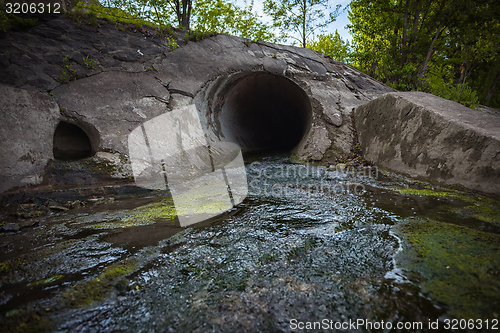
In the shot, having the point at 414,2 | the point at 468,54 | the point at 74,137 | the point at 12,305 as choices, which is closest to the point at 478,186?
the point at 12,305

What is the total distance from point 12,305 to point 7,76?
453 cm

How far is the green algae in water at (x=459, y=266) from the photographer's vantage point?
1253mm

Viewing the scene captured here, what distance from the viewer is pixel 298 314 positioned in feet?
4.19

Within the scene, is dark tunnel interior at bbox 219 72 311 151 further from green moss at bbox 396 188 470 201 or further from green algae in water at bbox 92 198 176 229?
green algae in water at bbox 92 198 176 229

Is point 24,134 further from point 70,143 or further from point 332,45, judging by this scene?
point 332,45

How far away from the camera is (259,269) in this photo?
1693mm

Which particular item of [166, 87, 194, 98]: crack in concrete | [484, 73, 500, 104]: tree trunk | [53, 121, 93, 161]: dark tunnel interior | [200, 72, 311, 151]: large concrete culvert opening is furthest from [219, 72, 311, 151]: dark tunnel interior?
[484, 73, 500, 104]: tree trunk

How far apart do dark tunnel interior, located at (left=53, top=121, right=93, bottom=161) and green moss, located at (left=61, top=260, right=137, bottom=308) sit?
3510mm

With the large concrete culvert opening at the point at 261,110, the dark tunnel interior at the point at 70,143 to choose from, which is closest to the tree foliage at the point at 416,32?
the large concrete culvert opening at the point at 261,110

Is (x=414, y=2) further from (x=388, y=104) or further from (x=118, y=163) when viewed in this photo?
(x=118, y=163)

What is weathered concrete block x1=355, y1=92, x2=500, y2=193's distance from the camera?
2.98 metres

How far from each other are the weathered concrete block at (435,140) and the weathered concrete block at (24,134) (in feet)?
19.7

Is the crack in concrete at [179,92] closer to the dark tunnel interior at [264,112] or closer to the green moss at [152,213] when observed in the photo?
the dark tunnel interior at [264,112]

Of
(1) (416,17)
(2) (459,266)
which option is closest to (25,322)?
(2) (459,266)
